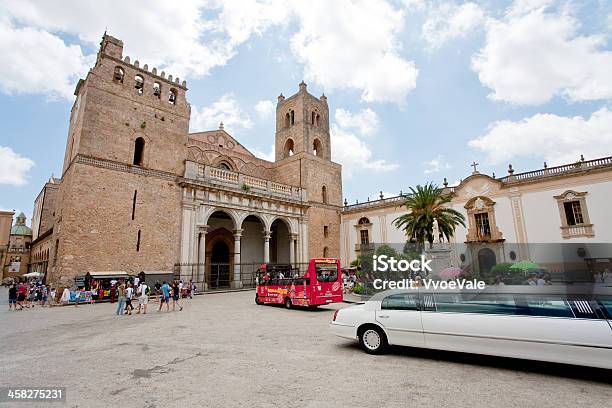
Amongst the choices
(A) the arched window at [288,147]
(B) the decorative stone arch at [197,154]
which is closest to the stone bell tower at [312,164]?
(A) the arched window at [288,147]

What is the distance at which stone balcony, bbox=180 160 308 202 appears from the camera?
21.6m

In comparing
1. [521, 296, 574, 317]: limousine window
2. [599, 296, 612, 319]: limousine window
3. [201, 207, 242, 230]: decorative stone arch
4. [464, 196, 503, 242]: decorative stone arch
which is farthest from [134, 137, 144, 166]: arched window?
[464, 196, 503, 242]: decorative stone arch

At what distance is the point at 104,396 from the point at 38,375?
190 centimetres

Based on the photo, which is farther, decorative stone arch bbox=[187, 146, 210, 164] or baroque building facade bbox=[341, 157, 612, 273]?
decorative stone arch bbox=[187, 146, 210, 164]

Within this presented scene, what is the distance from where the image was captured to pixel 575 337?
14.6 feet

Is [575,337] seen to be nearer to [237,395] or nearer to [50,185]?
[237,395]

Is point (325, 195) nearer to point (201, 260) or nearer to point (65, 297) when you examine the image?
point (201, 260)

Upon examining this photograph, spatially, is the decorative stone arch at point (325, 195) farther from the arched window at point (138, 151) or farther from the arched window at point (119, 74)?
the arched window at point (119, 74)

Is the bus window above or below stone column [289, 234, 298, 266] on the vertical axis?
below

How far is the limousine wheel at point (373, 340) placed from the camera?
239 inches

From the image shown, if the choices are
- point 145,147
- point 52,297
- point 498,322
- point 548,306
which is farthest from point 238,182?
point 548,306

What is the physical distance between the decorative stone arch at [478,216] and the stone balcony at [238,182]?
1385 cm

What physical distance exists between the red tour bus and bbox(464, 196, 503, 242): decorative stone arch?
1464 centimetres

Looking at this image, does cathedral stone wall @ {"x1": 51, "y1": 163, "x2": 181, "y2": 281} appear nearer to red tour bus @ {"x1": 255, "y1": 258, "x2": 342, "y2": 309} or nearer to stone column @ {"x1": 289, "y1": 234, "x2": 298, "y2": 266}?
red tour bus @ {"x1": 255, "y1": 258, "x2": 342, "y2": 309}
